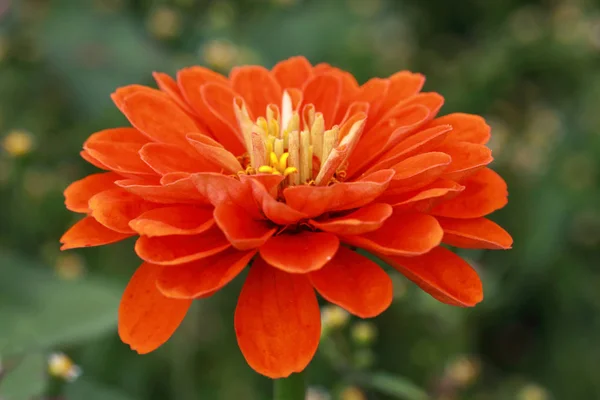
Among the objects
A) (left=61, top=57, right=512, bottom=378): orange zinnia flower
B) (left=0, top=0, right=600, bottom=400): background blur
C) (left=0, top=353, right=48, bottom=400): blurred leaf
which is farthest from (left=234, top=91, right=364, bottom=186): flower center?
(left=0, top=353, right=48, bottom=400): blurred leaf

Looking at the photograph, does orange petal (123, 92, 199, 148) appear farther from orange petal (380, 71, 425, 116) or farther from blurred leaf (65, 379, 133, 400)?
blurred leaf (65, 379, 133, 400)

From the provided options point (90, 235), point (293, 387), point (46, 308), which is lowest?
point (46, 308)

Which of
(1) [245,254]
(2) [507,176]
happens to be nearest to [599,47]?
(2) [507,176]

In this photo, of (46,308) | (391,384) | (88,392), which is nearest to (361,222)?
(391,384)

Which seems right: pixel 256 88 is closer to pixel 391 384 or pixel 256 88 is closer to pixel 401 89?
pixel 401 89

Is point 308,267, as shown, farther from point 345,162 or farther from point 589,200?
point 589,200
